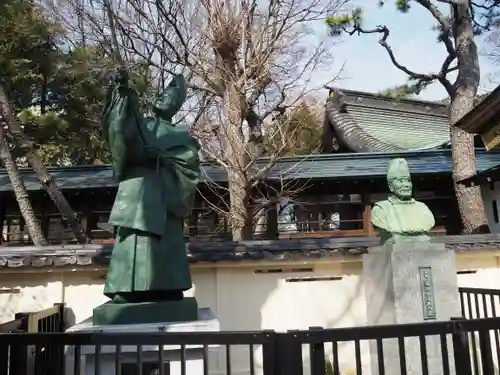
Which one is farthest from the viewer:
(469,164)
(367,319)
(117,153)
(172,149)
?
(469,164)

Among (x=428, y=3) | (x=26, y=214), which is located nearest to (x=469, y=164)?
(x=428, y=3)

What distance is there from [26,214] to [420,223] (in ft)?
27.9

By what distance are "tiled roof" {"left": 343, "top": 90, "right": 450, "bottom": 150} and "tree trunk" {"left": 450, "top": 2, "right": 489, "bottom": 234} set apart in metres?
6.77

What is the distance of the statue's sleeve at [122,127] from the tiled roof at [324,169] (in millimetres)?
9223

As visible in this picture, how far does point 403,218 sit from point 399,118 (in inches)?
635

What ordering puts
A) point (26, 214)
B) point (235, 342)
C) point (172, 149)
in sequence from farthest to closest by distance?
point (26, 214)
point (172, 149)
point (235, 342)

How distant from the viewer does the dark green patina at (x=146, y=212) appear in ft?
13.3

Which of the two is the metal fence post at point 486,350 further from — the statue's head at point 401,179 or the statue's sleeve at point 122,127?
the statue's head at point 401,179

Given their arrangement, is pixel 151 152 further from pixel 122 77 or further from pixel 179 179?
pixel 122 77

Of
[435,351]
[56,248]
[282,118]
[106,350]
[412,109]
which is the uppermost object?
[412,109]

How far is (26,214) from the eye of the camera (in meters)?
10.7

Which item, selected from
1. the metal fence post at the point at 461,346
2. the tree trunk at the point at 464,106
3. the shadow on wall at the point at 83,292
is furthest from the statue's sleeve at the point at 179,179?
the tree trunk at the point at 464,106

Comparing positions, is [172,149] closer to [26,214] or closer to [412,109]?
[26,214]

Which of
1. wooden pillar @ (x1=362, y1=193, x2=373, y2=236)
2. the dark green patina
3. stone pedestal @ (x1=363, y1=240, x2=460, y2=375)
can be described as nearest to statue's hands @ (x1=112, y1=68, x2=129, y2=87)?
the dark green patina
